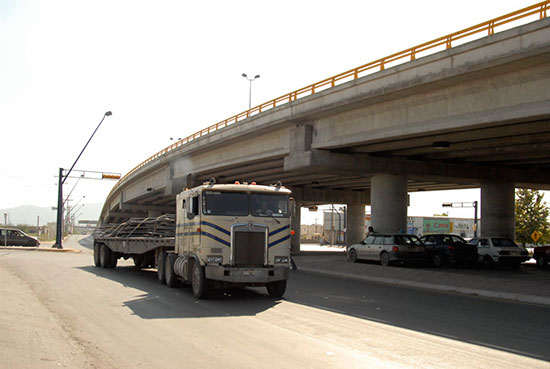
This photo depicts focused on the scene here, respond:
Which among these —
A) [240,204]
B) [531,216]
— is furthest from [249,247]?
[531,216]

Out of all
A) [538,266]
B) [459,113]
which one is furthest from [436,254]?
[459,113]

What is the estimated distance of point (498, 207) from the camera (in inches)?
1208

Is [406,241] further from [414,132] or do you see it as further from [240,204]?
[240,204]

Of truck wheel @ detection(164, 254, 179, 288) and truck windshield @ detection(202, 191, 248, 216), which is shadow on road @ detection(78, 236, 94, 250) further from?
truck windshield @ detection(202, 191, 248, 216)

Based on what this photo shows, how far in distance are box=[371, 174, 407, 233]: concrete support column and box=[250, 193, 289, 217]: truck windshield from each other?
14.3m

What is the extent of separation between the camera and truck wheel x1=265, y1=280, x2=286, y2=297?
14.1m

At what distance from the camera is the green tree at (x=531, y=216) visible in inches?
2282

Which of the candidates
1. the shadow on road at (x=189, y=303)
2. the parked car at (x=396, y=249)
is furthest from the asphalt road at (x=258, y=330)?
the parked car at (x=396, y=249)

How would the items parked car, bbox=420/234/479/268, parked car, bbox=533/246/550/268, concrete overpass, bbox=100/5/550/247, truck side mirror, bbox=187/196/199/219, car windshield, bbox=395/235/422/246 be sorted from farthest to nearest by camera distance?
parked car, bbox=533/246/550/268 < parked car, bbox=420/234/479/268 < car windshield, bbox=395/235/422/246 < concrete overpass, bbox=100/5/550/247 < truck side mirror, bbox=187/196/199/219

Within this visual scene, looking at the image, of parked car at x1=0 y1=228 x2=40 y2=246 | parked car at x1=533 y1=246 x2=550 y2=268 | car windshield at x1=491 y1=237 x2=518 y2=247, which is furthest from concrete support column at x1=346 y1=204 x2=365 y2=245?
parked car at x1=0 y1=228 x2=40 y2=246

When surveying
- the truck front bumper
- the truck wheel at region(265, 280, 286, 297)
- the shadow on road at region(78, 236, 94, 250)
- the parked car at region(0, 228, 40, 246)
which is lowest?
the shadow on road at region(78, 236, 94, 250)

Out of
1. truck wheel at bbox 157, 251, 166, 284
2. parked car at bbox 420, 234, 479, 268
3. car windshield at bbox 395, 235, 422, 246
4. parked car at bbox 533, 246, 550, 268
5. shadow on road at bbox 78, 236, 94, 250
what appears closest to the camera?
truck wheel at bbox 157, 251, 166, 284

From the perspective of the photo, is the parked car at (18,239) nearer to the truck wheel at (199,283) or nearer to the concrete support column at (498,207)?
the concrete support column at (498,207)

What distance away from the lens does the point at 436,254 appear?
88.3ft
